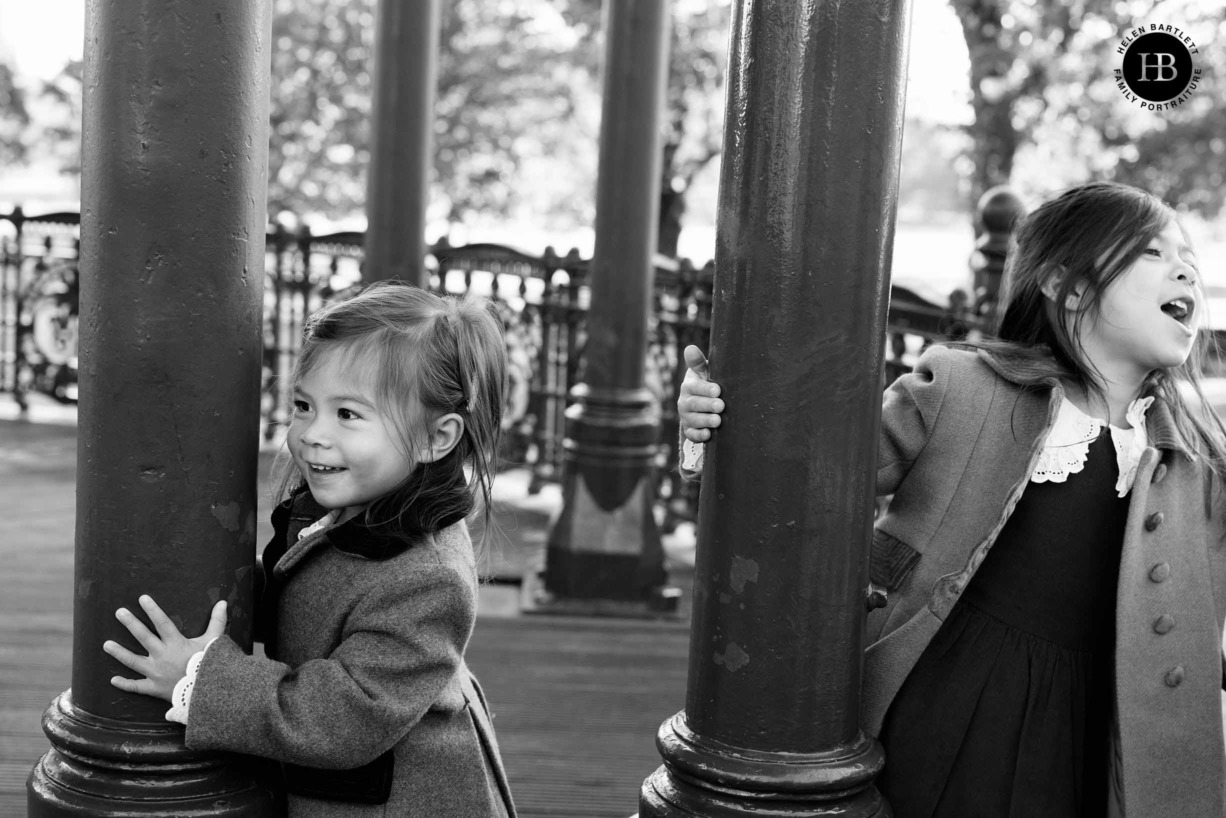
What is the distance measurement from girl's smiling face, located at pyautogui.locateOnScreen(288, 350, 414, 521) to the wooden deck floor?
5.59 feet

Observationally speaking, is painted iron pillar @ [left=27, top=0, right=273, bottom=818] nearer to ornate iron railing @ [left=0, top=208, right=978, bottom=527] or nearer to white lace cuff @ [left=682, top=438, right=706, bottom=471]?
white lace cuff @ [left=682, top=438, right=706, bottom=471]

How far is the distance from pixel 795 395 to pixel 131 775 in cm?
106

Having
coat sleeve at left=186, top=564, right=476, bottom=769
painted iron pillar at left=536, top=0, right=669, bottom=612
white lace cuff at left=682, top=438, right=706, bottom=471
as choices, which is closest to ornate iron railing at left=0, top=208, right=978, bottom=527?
painted iron pillar at left=536, top=0, right=669, bottom=612

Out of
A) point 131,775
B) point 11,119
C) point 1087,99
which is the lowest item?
point 131,775

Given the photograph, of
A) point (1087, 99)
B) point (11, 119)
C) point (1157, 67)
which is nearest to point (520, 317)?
point (1157, 67)

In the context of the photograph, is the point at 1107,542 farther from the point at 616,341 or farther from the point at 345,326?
the point at 616,341

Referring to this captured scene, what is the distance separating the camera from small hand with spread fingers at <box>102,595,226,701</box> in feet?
6.42

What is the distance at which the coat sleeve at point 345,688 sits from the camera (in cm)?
195

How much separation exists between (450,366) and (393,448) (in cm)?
16

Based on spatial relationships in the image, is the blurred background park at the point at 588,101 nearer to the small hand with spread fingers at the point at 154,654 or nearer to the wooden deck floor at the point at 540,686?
the wooden deck floor at the point at 540,686

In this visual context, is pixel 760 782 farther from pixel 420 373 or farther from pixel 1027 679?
pixel 420 373

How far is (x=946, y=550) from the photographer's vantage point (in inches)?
93.5

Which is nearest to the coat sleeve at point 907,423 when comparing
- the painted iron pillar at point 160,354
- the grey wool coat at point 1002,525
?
the grey wool coat at point 1002,525

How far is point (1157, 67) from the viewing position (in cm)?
761
